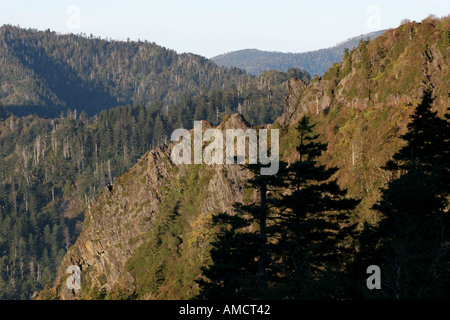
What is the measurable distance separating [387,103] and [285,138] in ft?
52.3

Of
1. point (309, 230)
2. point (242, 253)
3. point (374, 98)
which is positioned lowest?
point (242, 253)

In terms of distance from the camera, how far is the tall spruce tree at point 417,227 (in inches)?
709

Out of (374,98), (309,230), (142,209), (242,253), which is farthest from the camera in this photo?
(142,209)

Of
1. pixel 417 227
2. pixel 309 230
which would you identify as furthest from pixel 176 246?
pixel 417 227

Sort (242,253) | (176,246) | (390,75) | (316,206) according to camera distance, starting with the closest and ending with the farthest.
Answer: (242,253)
(316,206)
(390,75)
(176,246)

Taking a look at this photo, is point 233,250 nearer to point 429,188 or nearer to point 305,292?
point 305,292

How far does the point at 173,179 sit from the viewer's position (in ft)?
255

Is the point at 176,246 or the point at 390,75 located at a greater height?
the point at 390,75

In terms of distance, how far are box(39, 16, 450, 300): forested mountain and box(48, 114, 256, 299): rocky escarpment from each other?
257 mm

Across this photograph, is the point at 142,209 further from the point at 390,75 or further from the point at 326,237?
the point at 326,237

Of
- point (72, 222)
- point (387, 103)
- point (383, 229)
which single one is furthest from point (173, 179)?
point (72, 222)

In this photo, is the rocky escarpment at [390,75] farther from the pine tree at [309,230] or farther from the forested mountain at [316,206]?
the pine tree at [309,230]

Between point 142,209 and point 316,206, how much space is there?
179 ft

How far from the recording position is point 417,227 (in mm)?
22000
